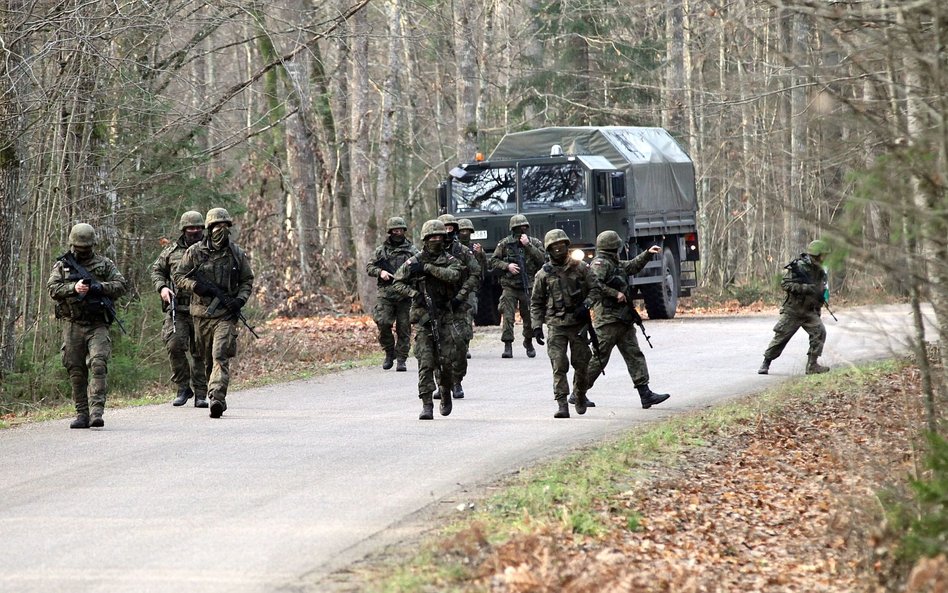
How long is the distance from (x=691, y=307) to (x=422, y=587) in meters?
26.7

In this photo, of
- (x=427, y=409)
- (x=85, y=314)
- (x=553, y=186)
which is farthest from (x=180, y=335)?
(x=553, y=186)

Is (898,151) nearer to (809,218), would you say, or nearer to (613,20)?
(809,218)

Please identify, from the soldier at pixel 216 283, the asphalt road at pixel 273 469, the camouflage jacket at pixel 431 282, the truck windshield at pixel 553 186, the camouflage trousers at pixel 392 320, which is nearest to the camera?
the asphalt road at pixel 273 469

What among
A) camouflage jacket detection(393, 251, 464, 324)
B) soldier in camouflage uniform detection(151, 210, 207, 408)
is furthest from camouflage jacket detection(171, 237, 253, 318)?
camouflage jacket detection(393, 251, 464, 324)

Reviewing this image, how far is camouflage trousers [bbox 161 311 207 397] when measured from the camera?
1462 cm

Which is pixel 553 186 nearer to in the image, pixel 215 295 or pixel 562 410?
pixel 562 410

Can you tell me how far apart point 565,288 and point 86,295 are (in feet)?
14.5

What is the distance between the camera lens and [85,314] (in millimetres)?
12859

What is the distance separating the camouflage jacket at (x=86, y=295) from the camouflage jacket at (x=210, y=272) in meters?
0.76

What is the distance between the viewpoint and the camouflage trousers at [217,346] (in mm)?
13273

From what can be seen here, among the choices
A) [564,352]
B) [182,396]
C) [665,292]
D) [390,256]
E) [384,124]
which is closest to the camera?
[564,352]

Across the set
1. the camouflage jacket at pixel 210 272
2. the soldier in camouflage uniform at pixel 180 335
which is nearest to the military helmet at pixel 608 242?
the camouflage jacket at pixel 210 272

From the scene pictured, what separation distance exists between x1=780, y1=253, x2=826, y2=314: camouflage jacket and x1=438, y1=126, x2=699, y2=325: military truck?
Answer: 24.4 feet

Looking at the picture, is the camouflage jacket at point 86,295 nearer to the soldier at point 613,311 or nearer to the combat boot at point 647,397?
the soldier at point 613,311
